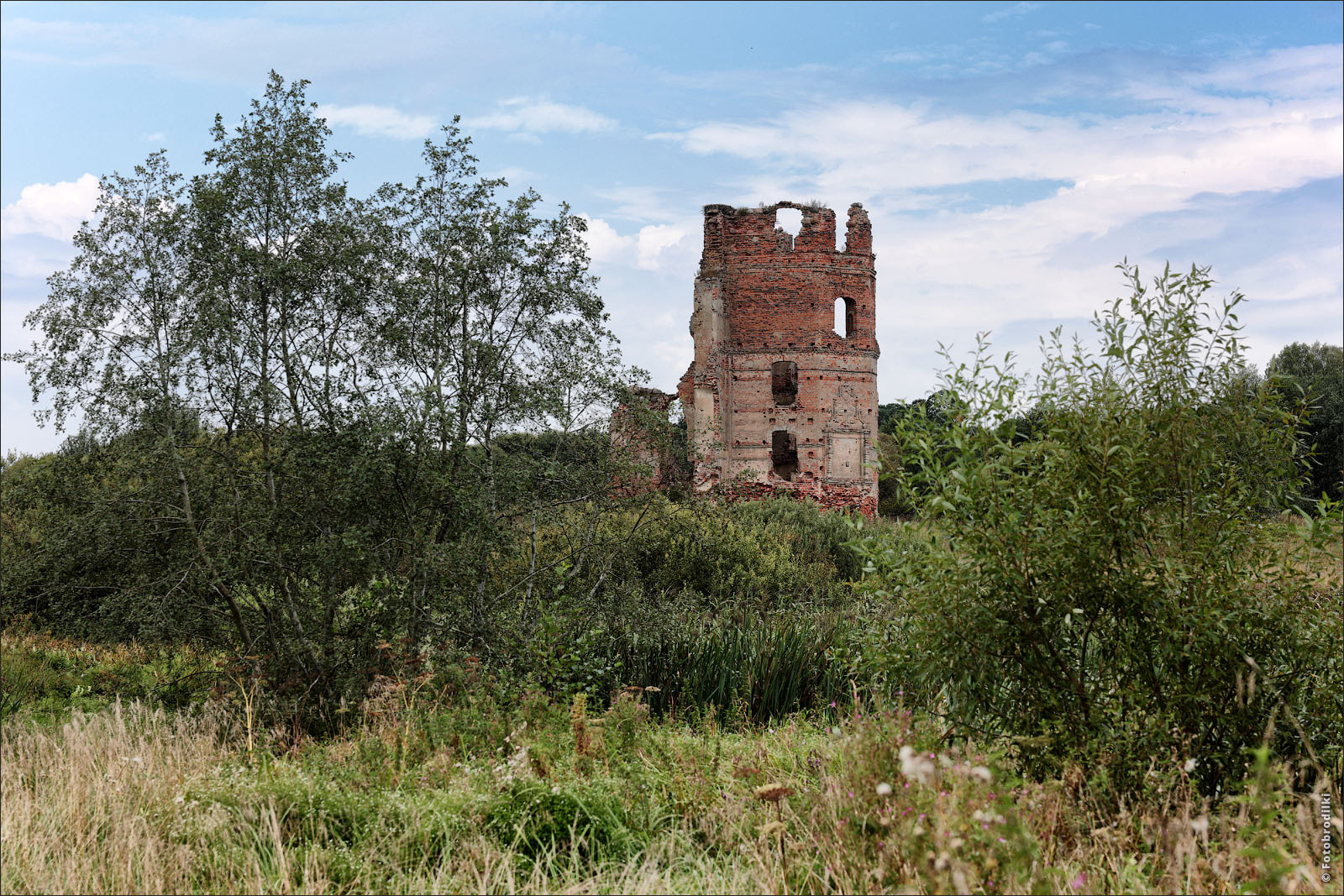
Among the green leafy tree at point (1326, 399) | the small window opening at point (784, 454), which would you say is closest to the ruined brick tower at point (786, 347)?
the small window opening at point (784, 454)

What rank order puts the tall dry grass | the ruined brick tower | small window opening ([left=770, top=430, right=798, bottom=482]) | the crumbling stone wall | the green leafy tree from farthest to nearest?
the green leafy tree, small window opening ([left=770, top=430, right=798, bottom=482]), the ruined brick tower, the crumbling stone wall, the tall dry grass

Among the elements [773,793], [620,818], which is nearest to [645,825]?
[620,818]

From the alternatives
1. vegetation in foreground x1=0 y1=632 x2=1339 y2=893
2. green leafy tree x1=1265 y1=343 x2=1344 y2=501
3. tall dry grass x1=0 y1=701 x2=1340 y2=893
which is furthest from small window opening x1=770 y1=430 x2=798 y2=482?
tall dry grass x1=0 y1=701 x2=1340 y2=893

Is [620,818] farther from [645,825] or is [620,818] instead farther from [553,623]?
[553,623]

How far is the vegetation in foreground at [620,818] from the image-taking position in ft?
13.4

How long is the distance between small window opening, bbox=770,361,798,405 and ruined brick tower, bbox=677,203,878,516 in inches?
12.1

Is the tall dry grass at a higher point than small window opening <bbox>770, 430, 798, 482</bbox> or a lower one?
lower

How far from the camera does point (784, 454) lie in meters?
28.2

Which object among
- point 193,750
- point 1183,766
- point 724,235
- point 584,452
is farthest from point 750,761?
point 724,235

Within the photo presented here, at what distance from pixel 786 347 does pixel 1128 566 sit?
70.9ft

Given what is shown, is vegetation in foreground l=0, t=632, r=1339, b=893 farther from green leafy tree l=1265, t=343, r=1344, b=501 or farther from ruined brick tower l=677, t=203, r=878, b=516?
green leafy tree l=1265, t=343, r=1344, b=501

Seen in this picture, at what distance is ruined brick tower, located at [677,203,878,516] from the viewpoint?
26219mm

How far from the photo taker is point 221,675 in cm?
844

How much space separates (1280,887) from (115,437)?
8739 millimetres
